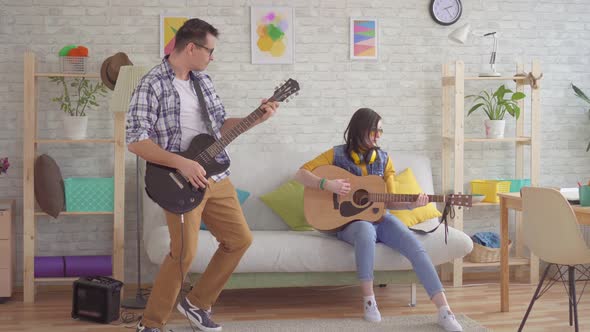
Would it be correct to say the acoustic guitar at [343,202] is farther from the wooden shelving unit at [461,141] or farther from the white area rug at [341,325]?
the wooden shelving unit at [461,141]

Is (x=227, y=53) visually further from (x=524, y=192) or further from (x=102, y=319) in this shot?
(x=524, y=192)

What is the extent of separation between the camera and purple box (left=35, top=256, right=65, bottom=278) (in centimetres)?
438

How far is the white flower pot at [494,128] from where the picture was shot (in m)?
4.71

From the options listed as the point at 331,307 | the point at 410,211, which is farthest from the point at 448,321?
the point at 410,211

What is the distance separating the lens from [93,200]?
4.32m

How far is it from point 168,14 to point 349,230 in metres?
1.88

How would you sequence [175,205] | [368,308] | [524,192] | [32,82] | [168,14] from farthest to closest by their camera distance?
[168,14] → [32,82] → [368,308] → [524,192] → [175,205]

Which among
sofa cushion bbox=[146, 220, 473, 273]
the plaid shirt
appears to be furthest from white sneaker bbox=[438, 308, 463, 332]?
the plaid shirt

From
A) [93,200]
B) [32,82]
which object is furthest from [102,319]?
[32,82]

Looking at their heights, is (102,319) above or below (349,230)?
below

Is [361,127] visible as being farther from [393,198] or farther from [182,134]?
[182,134]

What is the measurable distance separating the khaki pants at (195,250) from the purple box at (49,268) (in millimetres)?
1261

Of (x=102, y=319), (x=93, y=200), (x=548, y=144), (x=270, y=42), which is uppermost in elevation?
(x=270, y=42)

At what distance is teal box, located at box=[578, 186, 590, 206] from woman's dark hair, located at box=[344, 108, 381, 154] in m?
1.10
